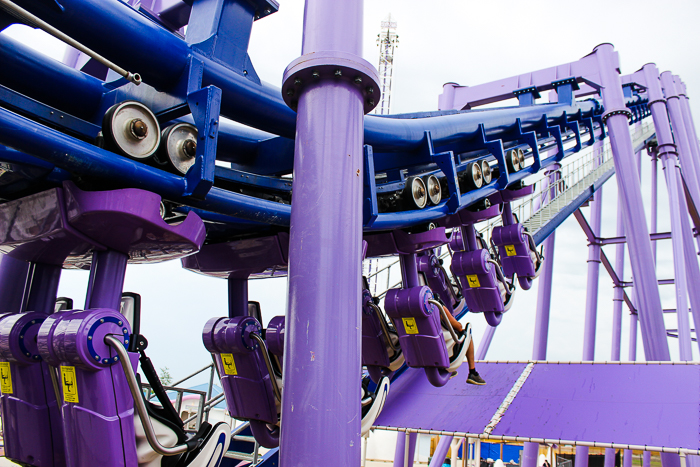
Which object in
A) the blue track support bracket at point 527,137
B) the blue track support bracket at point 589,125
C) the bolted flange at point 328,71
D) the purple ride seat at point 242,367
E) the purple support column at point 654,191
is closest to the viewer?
the bolted flange at point 328,71

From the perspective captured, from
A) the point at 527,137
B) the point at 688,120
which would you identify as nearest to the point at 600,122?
the point at 527,137

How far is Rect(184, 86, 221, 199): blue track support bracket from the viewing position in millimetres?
2363

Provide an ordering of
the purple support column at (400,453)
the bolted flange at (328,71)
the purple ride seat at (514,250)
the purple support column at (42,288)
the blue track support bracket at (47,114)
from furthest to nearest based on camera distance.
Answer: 1. the purple support column at (400,453)
2. the purple ride seat at (514,250)
3. the purple support column at (42,288)
4. the blue track support bracket at (47,114)
5. the bolted flange at (328,71)

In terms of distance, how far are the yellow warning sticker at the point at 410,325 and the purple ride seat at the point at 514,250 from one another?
358 cm

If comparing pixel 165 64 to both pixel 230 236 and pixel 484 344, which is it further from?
pixel 484 344

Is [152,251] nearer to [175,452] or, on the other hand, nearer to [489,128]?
[175,452]

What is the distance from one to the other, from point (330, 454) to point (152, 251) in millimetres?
1591

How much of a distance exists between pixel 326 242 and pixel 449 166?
263cm

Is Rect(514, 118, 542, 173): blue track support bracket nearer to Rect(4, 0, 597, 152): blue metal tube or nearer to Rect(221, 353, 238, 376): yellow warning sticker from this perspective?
Rect(4, 0, 597, 152): blue metal tube

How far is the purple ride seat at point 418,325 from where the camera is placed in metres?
4.70

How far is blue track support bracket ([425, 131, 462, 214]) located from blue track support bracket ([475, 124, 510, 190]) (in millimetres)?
811

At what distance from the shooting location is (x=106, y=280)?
2.60 metres

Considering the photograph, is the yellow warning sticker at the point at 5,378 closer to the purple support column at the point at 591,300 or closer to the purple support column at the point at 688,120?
the purple support column at the point at 591,300

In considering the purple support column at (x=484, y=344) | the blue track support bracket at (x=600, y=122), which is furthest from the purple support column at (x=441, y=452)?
the blue track support bracket at (x=600, y=122)
